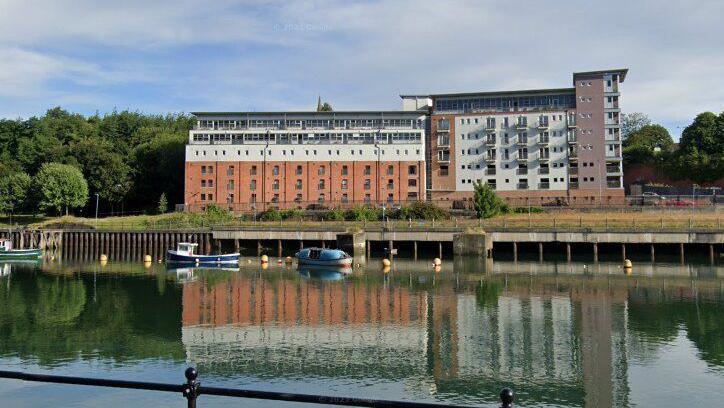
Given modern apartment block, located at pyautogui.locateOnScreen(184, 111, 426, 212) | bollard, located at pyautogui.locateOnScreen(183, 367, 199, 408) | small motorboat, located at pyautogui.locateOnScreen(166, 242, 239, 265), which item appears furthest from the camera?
modern apartment block, located at pyautogui.locateOnScreen(184, 111, 426, 212)

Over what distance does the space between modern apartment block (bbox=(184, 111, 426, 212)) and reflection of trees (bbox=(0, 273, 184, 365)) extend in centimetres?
5105

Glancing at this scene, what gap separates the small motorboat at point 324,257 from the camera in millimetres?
58656

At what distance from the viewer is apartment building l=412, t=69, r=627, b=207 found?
102 m

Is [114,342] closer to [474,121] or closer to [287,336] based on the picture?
[287,336]

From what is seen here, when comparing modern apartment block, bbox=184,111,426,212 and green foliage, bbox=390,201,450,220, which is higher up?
modern apartment block, bbox=184,111,426,212

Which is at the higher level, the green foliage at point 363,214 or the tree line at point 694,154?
the tree line at point 694,154

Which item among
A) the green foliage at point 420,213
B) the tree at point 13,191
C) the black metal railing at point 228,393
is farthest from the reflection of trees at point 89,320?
the tree at point 13,191

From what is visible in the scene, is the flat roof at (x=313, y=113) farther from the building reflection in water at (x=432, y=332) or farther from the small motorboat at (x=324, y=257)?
the building reflection in water at (x=432, y=332)

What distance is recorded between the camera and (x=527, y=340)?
27.8 meters

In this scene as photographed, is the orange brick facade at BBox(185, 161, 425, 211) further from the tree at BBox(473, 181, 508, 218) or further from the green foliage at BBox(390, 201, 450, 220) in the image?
the tree at BBox(473, 181, 508, 218)

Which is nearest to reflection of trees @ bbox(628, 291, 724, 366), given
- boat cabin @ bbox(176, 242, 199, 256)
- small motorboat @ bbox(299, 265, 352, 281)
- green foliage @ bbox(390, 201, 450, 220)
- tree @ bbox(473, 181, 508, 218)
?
small motorboat @ bbox(299, 265, 352, 281)

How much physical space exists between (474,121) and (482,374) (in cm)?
8900

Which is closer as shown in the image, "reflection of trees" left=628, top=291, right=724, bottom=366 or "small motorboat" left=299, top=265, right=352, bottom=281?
"reflection of trees" left=628, top=291, right=724, bottom=366

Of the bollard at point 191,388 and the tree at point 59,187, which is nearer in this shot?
the bollard at point 191,388
